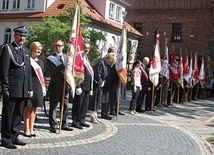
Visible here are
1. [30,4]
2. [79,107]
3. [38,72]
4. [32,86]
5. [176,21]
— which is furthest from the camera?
[176,21]

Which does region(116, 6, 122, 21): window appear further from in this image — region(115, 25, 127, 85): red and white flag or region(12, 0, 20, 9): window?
→ region(115, 25, 127, 85): red and white flag

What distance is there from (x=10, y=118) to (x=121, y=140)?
8.58ft

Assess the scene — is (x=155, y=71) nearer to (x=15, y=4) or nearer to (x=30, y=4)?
(x=30, y=4)

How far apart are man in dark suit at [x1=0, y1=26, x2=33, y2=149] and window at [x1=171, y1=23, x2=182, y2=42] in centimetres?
3387

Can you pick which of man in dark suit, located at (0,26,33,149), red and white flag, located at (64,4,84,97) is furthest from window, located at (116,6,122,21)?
man in dark suit, located at (0,26,33,149)

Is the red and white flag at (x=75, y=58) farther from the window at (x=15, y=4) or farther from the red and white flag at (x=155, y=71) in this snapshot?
the window at (x=15, y=4)

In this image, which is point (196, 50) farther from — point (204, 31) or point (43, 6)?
point (43, 6)

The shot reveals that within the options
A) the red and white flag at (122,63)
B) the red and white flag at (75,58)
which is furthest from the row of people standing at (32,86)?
the red and white flag at (122,63)

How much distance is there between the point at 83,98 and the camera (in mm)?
8562

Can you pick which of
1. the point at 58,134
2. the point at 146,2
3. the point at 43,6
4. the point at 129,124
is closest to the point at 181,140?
the point at 129,124

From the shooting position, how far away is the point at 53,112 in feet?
24.9

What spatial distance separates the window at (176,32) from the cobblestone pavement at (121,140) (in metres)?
28.9

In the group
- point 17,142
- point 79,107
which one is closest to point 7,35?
point 79,107

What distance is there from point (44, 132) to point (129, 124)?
119 inches
